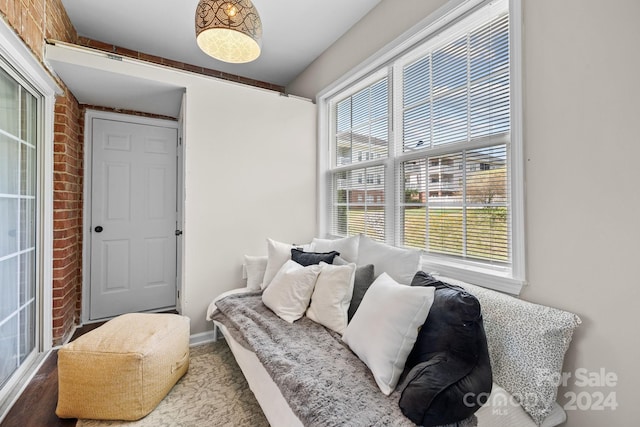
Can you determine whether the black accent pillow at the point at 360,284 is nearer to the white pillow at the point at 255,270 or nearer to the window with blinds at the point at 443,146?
the window with blinds at the point at 443,146

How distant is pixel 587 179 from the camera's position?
1271mm

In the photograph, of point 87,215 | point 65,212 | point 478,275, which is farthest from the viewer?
point 87,215

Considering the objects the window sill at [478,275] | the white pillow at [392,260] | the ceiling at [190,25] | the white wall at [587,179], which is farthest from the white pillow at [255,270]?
the ceiling at [190,25]

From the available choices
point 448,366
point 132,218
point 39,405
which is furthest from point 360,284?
point 132,218

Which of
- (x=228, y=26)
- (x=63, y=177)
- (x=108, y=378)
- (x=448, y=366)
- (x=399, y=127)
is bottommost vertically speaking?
(x=108, y=378)

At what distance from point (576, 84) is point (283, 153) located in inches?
88.9

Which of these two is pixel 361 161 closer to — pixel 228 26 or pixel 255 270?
pixel 255 270

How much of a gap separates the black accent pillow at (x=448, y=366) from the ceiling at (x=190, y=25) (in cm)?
242

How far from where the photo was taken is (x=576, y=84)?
1.30 m

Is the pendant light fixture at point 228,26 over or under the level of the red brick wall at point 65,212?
over

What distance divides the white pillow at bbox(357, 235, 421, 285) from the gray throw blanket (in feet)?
1.75

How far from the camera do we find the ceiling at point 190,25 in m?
2.38

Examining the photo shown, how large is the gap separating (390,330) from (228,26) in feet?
5.48

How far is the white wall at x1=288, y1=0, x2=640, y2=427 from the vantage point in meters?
1.16
